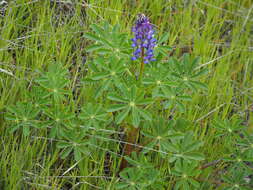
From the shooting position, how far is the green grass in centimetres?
207

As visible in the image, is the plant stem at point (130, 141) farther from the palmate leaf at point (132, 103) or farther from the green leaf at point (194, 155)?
the green leaf at point (194, 155)

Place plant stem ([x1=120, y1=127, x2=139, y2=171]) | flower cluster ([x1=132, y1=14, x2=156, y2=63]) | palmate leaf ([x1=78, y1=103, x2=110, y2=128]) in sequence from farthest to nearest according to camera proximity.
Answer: plant stem ([x1=120, y1=127, x2=139, y2=171]) < palmate leaf ([x1=78, y1=103, x2=110, y2=128]) < flower cluster ([x1=132, y1=14, x2=156, y2=63])

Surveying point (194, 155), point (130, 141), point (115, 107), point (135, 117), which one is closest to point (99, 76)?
point (115, 107)

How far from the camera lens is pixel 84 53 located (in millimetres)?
2594

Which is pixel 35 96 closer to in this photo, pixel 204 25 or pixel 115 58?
pixel 115 58

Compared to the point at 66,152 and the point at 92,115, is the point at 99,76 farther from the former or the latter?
the point at 66,152

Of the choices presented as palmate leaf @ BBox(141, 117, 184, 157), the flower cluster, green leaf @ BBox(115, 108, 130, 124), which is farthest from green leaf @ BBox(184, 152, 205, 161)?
the flower cluster

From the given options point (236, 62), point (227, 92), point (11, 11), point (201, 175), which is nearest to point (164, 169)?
point (201, 175)

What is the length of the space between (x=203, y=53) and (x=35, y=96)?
48.4 inches

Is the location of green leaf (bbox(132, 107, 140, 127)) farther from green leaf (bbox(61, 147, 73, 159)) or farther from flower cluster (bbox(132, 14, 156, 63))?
green leaf (bbox(61, 147, 73, 159))

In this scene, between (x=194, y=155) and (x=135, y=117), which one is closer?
(x=135, y=117)

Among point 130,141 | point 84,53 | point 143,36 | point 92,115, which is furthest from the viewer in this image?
point 84,53

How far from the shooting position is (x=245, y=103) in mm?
2586

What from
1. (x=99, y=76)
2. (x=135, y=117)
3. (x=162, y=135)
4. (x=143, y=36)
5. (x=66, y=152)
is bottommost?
(x=66, y=152)
